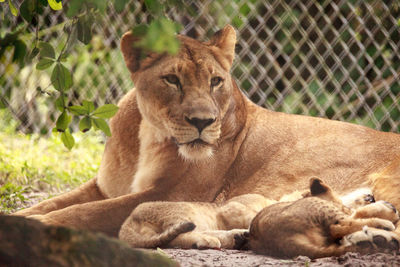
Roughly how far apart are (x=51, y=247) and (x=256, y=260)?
1.05 metres

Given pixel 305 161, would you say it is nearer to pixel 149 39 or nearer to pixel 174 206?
pixel 174 206

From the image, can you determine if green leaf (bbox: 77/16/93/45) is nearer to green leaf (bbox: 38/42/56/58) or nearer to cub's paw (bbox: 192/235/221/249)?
green leaf (bbox: 38/42/56/58)

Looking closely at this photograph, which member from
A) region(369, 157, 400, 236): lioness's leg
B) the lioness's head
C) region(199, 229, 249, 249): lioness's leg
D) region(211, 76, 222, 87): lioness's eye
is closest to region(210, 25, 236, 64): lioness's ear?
the lioness's head

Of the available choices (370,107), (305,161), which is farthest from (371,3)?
(305,161)

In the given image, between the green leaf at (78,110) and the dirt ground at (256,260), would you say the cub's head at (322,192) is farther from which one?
the green leaf at (78,110)

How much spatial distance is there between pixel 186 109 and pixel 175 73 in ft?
0.76

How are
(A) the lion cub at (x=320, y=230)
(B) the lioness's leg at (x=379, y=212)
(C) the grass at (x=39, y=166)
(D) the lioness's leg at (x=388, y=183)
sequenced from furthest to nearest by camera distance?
1. (C) the grass at (x=39, y=166)
2. (D) the lioness's leg at (x=388, y=183)
3. (B) the lioness's leg at (x=379, y=212)
4. (A) the lion cub at (x=320, y=230)

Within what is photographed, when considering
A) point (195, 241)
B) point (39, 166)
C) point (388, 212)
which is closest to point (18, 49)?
point (195, 241)

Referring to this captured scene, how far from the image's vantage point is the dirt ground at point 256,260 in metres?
2.02

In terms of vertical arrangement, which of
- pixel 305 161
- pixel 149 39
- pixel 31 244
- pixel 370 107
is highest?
pixel 149 39

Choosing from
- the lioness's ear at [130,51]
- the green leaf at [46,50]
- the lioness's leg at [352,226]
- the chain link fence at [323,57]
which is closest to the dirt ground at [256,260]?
the lioness's leg at [352,226]

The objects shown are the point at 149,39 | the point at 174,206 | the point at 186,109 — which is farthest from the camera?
the point at 186,109

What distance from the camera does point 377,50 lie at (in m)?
4.61

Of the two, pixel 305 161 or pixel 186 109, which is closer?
pixel 186 109
